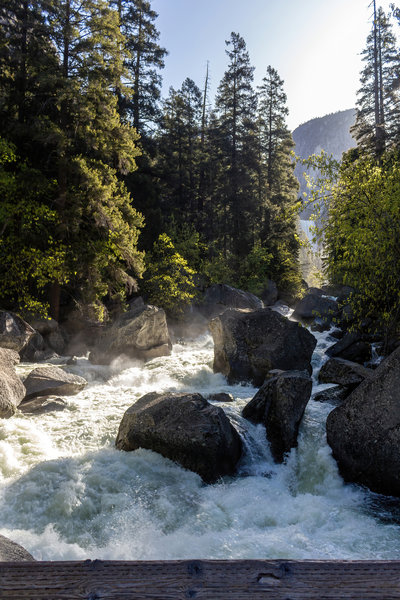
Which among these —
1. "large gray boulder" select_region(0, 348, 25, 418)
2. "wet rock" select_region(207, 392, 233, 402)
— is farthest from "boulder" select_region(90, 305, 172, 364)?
"wet rock" select_region(207, 392, 233, 402)

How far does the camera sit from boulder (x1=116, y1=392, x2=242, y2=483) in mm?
6430

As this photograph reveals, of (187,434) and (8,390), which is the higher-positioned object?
(8,390)

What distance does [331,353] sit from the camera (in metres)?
13.8

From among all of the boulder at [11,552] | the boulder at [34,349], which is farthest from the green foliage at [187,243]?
the boulder at [11,552]

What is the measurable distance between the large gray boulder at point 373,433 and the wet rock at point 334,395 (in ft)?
7.61

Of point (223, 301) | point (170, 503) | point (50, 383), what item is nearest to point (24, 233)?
point (50, 383)

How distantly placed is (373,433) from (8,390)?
7.51 metres

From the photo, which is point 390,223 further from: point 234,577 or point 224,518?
point 234,577

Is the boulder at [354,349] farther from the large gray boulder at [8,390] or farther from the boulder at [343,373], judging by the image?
the large gray boulder at [8,390]

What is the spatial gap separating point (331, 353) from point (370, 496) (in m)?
8.10

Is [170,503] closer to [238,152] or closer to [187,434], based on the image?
[187,434]

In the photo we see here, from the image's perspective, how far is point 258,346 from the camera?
12.3 meters

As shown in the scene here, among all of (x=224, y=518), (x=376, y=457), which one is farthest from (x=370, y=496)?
(x=224, y=518)

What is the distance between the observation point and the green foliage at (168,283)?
65.9 feet
